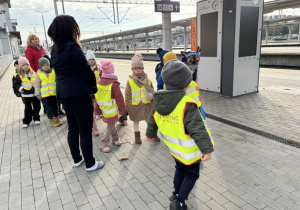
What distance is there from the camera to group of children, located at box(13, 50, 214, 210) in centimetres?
202

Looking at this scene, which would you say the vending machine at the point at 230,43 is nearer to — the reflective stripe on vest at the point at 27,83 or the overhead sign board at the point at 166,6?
the overhead sign board at the point at 166,6

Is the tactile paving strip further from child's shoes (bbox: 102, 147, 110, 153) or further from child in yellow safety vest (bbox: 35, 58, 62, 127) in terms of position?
child in yellow safety vest (bbox: 35, 58, 62, 127)

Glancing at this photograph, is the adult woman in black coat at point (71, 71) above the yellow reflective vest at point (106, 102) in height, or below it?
above

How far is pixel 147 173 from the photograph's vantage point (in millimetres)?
3219

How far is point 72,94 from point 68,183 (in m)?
1.23

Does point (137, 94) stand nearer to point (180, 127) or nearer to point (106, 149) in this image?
point (106, 149)

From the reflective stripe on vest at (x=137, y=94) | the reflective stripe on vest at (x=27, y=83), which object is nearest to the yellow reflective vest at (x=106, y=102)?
the reflective stripe on vest at (x=137, y=94)

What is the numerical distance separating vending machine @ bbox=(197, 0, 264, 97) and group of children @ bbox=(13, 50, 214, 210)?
12.0ft

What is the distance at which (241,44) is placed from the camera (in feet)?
21.7

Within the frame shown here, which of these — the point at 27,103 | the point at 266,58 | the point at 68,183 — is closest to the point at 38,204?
the point at 68,183

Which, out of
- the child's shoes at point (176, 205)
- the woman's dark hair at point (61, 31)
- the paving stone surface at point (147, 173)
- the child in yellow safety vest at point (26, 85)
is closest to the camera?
the child's shoes at point (176, 205)

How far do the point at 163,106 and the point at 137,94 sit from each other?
197 cm

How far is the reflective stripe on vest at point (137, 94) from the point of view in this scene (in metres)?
3.96

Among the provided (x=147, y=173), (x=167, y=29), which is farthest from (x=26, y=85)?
(x=167, y=29)
